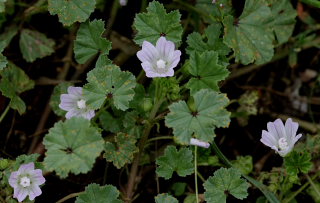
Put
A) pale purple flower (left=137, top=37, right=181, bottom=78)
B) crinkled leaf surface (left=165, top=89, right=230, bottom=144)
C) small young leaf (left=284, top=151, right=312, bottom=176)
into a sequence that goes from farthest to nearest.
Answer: small young leaf (left=284, top=151, right=312, bottom=176) → pale purple flower (left=137, top=37, right=181, bottom=78) → crinkled leaf surface (left=165, top=89, right=230, bottom=144)

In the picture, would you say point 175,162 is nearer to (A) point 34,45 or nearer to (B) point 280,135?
(B) point 280,135

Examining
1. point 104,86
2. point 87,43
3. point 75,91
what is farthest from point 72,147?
point 87,43

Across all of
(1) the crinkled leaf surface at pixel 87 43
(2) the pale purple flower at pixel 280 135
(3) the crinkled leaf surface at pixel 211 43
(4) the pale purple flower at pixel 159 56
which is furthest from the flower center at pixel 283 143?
(1) the crinkled leaf surface at pixel 87 43

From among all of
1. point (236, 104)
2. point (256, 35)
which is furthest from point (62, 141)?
point (236, 104)

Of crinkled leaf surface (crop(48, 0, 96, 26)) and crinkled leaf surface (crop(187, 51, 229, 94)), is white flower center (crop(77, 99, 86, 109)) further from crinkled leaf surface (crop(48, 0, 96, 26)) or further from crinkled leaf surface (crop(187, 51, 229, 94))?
crinkled leaf surface (crop(187, 51, 229, 94))

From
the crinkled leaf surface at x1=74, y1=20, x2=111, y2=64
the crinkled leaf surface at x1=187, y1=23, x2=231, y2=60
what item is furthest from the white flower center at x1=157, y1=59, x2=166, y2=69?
the crinkled leaf surface at x1=74, y1=20, x2=111, y2=64

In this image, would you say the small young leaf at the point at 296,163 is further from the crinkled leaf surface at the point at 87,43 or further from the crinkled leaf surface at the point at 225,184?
the crinkled leaf surface at the point at 87,43
